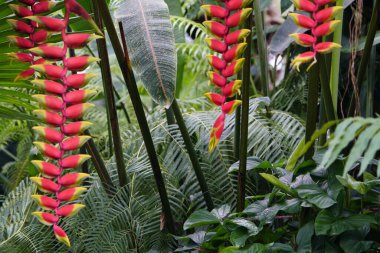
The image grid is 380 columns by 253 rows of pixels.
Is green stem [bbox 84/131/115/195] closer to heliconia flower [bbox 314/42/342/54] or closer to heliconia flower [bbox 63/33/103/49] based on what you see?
heliconia flower [bbox 63/33/103/49]

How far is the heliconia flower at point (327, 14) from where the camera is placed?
72 cm

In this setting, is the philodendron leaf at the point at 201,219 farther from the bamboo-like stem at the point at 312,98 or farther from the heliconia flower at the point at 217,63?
the heliconia flower at the point at 217,63

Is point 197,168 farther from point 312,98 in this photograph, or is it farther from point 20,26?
point 20,26

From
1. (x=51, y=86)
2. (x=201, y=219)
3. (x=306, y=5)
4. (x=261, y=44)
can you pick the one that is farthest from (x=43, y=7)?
(x=261, y=44)

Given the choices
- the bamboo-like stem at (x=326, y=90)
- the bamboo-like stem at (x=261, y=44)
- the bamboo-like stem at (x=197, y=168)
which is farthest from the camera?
the bamboo-like stem at (x=261, y=44)

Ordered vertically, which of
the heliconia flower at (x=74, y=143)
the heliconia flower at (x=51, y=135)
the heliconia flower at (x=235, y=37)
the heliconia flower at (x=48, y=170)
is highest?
the heliconia flower at (x=235, y=37)

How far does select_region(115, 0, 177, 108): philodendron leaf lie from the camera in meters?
1.04

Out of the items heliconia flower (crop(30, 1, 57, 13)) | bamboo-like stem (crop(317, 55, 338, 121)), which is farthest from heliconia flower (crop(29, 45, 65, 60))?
bamboo-like stem (crop(317, 55, 338, 121))

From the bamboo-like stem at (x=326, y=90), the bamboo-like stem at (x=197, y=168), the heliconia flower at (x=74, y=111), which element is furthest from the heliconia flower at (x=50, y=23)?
the bamboo-like stem at (x=197, y=168)

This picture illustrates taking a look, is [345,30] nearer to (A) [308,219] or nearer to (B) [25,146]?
(A) [308,219]

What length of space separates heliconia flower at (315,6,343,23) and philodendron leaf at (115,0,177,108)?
36 cm

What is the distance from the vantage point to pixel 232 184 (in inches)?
54.8

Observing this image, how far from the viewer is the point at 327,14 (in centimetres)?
72

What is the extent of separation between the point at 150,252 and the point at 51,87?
1.91ft
